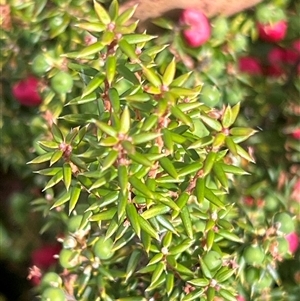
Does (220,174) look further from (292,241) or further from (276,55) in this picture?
(276,55)

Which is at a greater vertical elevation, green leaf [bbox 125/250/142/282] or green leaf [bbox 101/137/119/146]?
green leaf [bbox 101/137/119/146]

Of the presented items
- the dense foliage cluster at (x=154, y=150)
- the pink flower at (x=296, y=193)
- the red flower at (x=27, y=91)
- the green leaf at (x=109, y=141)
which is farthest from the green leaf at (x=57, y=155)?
A: the pink flower at (x=296, y=193)

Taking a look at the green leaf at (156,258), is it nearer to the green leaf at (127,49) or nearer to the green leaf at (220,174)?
the green leaf at (220,174)

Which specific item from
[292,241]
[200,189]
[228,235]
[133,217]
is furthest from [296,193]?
[133,217]

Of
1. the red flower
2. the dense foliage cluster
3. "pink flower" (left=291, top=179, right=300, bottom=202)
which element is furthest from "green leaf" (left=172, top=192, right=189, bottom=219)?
the red flower

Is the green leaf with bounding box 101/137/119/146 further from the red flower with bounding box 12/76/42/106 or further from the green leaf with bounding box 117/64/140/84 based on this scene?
the red flower with bounding box 12/76/42/106

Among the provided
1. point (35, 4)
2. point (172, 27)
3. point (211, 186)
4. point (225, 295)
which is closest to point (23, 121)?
point (35, 4)
